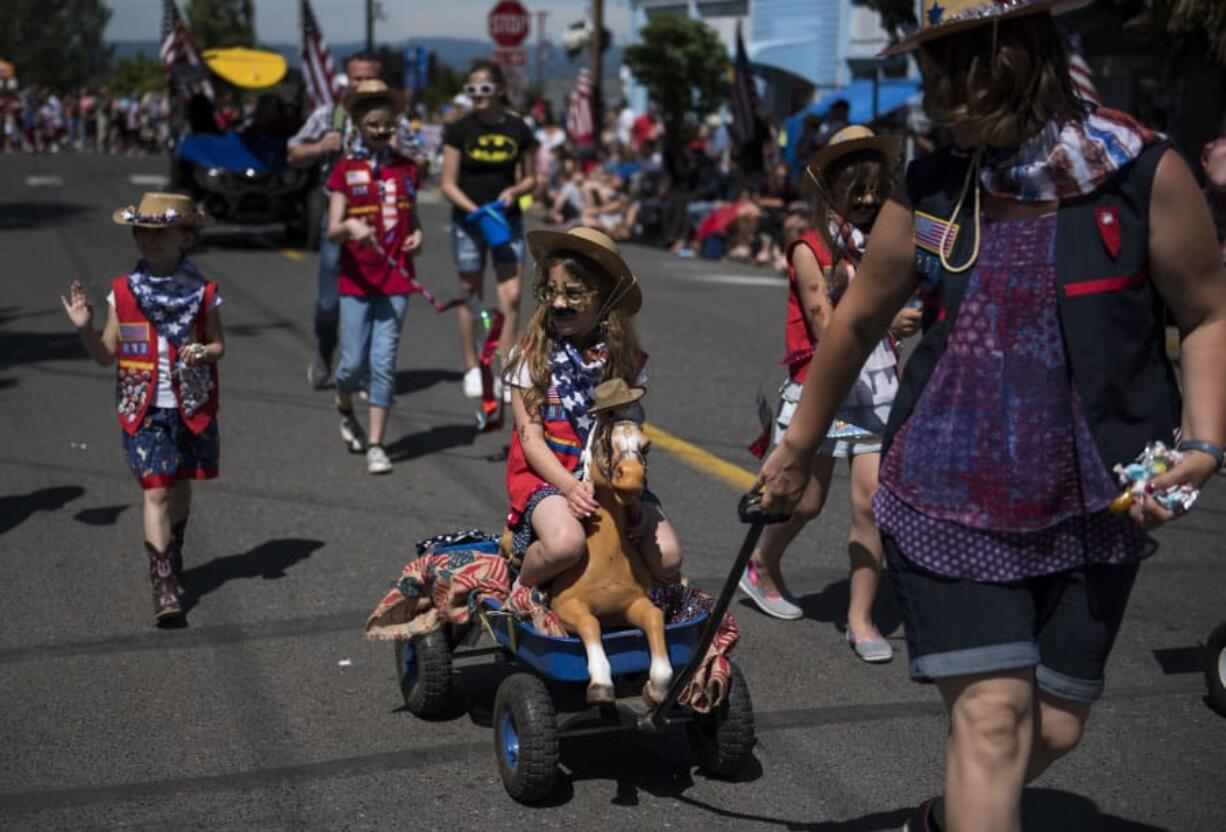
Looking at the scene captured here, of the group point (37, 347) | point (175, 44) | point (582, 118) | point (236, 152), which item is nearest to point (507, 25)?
point (582, 118)

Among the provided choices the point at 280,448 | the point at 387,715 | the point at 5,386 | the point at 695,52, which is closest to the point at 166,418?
the point at 387,715

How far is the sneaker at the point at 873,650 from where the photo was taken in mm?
5570

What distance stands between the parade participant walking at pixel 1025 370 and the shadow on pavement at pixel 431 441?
5.78m

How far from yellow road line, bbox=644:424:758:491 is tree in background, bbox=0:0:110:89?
7159 cm

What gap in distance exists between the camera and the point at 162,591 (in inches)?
231

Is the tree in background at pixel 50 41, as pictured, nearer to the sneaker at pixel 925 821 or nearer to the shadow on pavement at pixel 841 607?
the shadow on pavement at pixel 841 607

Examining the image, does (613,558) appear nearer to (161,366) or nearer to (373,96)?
(161,366)

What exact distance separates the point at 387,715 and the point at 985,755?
238 cm

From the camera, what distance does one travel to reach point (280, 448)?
8.96 metres

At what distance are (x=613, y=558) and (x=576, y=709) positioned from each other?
0.49 meters

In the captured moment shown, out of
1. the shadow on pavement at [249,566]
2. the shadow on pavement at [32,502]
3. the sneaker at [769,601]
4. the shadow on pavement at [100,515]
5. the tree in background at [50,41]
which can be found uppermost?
the sneaker at [769,601]

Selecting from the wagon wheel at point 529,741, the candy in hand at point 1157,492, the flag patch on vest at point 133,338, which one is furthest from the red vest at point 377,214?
the candy in hand at point 1157,492

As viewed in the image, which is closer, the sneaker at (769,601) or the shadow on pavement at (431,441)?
the sneaker at (769,601)

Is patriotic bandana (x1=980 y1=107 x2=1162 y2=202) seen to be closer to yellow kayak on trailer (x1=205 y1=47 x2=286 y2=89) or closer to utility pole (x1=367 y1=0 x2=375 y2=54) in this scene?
yellow kayak on trailer (x1=205 y1=47 x2=286 y2=89)
